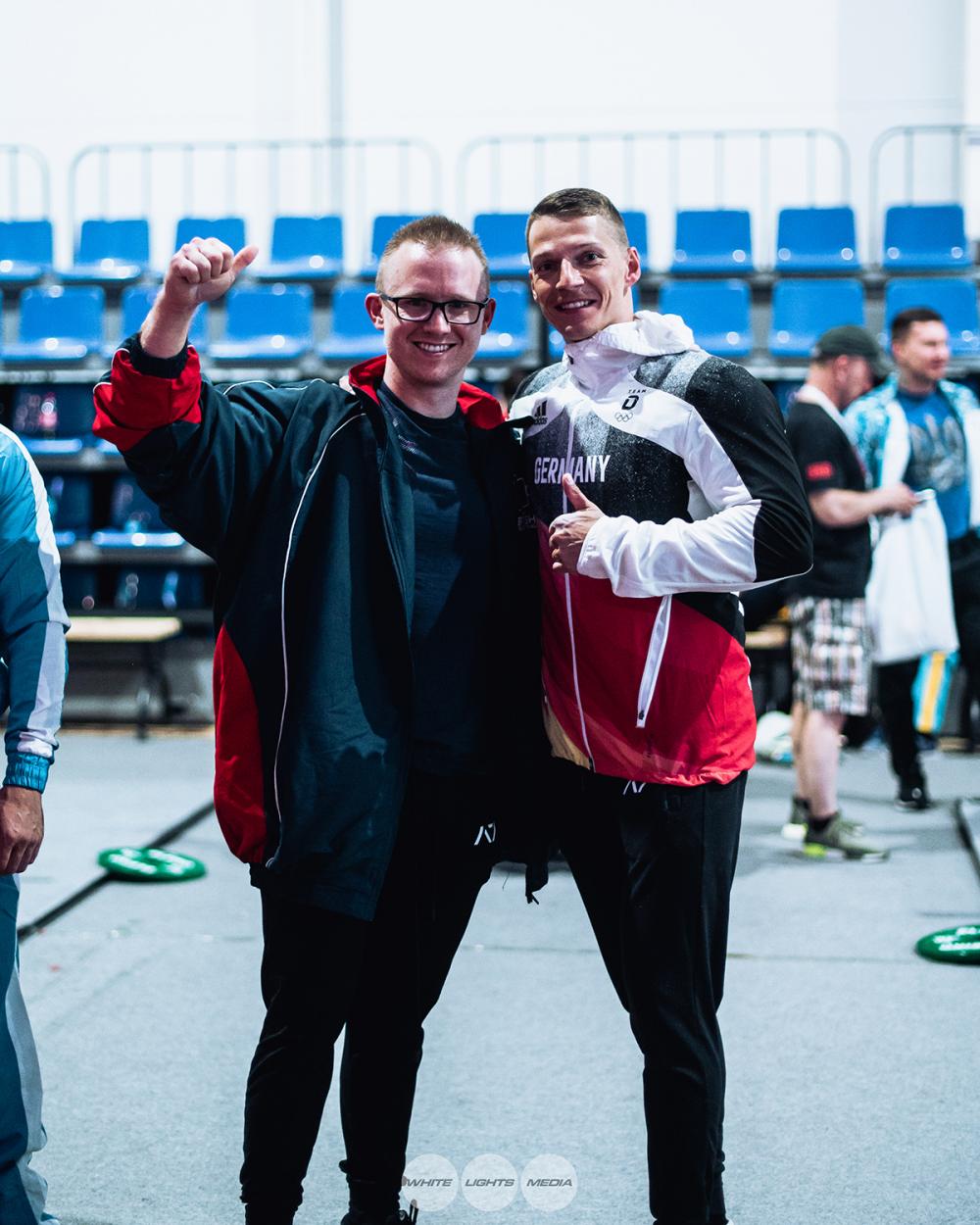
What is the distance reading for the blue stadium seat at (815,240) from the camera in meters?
8.23

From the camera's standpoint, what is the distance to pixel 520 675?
2.09 m

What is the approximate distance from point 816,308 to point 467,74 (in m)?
2.98

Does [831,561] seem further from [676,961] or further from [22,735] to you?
[22,735]

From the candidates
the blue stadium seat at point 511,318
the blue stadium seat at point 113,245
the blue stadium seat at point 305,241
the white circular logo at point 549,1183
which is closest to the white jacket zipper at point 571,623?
the white circular logo at point 549,1183

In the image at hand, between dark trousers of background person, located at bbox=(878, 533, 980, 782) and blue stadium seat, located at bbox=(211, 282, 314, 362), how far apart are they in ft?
13.3

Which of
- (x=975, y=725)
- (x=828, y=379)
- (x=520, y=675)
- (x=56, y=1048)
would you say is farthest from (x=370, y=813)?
(x=975, y=725)

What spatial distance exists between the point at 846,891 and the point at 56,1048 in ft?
7.92

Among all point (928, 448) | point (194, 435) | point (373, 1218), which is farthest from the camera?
point (928, 448)

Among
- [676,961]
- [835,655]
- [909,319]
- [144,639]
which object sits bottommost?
[144,639]

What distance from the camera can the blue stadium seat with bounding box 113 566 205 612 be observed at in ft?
25.5

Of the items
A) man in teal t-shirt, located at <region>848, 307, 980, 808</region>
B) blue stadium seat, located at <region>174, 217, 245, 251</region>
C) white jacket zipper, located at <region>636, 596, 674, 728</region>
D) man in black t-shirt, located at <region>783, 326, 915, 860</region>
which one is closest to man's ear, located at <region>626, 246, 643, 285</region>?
white jacket zipper, located at <region>636, 596, 674, 728</region>

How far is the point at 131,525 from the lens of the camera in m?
7.83

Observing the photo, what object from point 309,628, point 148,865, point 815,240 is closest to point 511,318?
point 815,240

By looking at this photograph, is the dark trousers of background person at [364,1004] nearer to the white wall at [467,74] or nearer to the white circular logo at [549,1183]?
the white circular logo at [549,1183]
